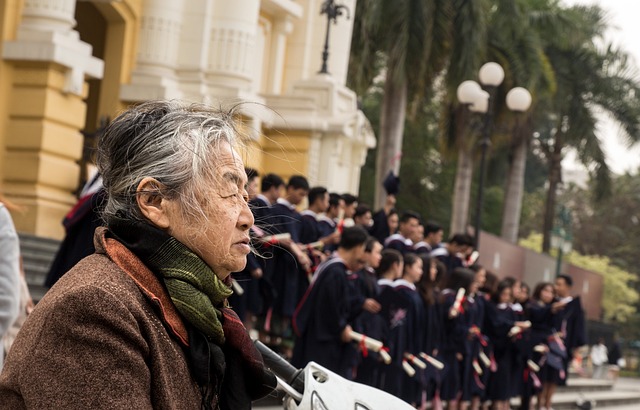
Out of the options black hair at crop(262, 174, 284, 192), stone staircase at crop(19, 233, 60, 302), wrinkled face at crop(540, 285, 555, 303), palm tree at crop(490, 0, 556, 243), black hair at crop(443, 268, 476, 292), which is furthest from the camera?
palm tree at crop(490, 0, 556, 243)

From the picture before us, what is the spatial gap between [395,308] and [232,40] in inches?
388

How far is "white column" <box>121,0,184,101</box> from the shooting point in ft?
69.3

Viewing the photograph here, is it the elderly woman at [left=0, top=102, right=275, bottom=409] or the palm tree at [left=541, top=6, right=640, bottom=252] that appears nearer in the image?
the elderly woman at [left=0, top=102, right=275, bottom=409]

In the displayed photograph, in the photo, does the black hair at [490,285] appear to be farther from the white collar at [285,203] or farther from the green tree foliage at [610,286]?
the green tree foliage at [610,286]

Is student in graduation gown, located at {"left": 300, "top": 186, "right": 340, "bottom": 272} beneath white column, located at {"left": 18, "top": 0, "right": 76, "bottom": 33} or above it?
beneath

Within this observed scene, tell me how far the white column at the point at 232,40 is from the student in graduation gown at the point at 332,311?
10.1 metres

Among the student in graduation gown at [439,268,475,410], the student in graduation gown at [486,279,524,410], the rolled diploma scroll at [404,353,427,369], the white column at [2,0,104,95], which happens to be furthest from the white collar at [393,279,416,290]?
the white column at [2,0,104,95]

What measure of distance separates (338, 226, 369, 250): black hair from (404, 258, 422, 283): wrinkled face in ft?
3.96

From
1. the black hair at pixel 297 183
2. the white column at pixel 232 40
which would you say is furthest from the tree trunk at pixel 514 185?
the black hair at pixel 297 183

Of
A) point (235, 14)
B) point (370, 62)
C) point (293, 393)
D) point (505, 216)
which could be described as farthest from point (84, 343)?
point (505, 216)

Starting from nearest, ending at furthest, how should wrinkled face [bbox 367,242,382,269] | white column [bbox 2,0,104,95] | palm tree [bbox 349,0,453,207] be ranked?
wrinkled face [bbox 367,242,382,269] → white column [bbox 2,0,104,95] → palm tree [bbox 349,0,453,207]

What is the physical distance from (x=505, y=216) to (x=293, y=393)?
38.0m

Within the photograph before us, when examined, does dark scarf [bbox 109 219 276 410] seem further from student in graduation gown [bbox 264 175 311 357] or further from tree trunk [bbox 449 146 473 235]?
tree trunk [bbox 449 146 473 235]

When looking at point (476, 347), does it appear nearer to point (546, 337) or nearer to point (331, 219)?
point (331, 219)
